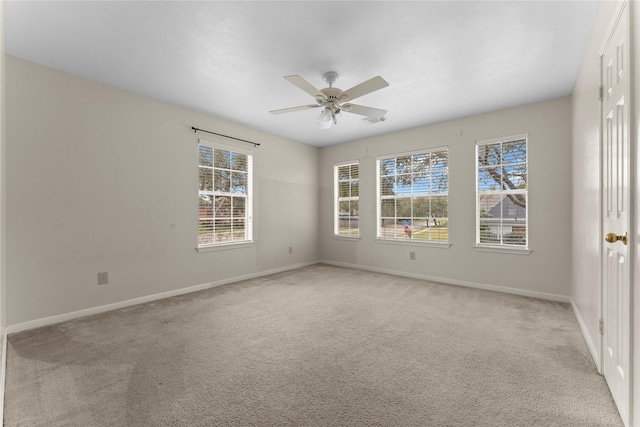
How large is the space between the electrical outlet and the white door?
4452mm

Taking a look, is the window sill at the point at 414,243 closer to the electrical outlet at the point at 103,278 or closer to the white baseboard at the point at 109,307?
the white baseboard at the point at 109,307

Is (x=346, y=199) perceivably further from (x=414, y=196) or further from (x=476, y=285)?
(x=476, y=285)

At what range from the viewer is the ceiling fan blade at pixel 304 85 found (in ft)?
7.96

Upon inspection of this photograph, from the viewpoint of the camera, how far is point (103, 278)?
11.1 feet

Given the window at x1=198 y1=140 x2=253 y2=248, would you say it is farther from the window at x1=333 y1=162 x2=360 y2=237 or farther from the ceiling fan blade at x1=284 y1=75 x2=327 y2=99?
the ceiling fan blade at x1=284 y1=75 x2=327 y2=99

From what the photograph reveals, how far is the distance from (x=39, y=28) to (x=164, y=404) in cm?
300

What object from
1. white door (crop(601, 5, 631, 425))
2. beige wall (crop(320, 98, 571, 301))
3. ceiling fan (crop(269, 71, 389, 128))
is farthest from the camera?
beige wall (crop(320, 98, 571, 301))

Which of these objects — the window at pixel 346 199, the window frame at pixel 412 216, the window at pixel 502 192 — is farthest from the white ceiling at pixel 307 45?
the window at pixel 346 199

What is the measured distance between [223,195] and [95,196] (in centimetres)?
169

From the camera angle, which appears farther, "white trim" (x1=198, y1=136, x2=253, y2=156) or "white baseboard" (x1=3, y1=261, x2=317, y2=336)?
"white trim" (x1=198, y1=136, x2=253, y2=156)

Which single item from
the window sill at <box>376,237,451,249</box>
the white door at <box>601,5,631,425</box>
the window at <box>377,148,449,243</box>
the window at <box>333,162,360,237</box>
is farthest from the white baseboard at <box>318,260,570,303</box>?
the white door at <box>601,5,631,425</box>

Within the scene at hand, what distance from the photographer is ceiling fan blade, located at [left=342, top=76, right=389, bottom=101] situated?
2473 millimetres

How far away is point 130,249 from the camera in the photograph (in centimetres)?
361

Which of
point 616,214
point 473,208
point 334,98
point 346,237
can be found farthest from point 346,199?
point 616,214
